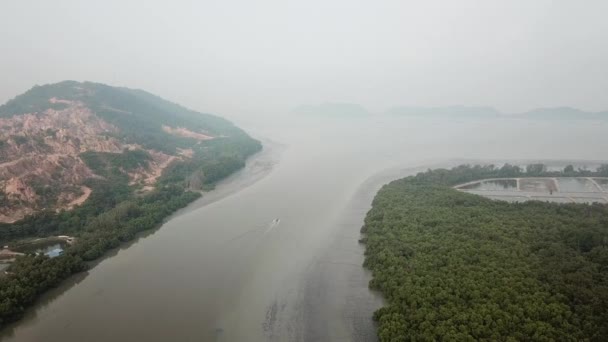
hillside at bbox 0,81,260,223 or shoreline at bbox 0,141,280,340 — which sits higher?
hillside at bbox 0,81,260,223

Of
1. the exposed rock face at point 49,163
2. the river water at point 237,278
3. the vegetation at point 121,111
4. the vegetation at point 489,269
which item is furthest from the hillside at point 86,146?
the vegetation at point 489,269

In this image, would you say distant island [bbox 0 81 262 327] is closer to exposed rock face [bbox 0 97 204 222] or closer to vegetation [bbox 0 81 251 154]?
exposed rock face [bbox 0 97 204 222]

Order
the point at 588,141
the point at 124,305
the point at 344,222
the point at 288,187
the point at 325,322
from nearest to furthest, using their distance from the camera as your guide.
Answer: the point at 325,322 → the point at 124,305 → the point at 344,222 → the point at 288,187 → the point at 588,141

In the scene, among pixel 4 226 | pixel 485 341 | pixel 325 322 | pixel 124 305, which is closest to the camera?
pixel 485 341

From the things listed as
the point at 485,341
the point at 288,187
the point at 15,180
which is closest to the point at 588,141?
the point at 288,187

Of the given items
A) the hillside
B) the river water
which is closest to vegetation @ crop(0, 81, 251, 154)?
the hillside

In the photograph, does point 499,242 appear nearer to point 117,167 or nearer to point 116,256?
point 116,256

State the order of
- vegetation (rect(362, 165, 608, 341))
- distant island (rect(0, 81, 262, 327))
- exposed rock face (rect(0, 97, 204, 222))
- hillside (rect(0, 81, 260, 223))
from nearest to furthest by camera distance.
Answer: vegetation (rect(362, 165, 608, 341)) < distant island (rect(0, 81, 262, 327)) < exposed rock face (rect(0, 97, 204, 222)) < hillside (rect(0, 81, 260, 223))
